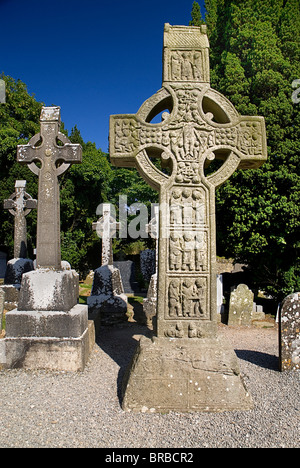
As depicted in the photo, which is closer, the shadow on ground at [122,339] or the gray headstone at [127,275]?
the shadow on ground at [122,339]

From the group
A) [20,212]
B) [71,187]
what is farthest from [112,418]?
[71,187]

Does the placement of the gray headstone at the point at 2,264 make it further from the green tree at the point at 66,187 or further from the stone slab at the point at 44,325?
the stone slab at the point at 44,325

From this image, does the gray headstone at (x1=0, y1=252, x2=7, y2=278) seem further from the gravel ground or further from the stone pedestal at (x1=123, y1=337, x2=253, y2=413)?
the stone pedestal at (x1=123, y1=337, x2=253, y2=413)

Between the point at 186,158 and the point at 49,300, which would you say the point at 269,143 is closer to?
the point at 186,158

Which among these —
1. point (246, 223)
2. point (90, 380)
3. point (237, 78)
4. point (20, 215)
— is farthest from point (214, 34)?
point (90, 380)

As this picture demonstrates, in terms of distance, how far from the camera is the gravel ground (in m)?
2.57

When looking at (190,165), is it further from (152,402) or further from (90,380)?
(90,380)

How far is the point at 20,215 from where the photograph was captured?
1041 centimetres

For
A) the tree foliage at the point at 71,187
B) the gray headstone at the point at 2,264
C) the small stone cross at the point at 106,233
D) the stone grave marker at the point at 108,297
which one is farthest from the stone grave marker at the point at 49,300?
the gray headstone at the point at 2,264

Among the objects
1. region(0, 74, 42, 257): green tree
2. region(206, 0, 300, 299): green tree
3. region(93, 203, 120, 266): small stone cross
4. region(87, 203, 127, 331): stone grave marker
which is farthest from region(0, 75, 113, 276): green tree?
region(206, 0, 300, 299): green tree

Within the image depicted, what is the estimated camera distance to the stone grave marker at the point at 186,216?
315cm

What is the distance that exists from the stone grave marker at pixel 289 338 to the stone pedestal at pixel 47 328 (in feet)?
9.16

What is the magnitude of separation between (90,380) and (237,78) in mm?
9062

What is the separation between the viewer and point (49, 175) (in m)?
5.03
